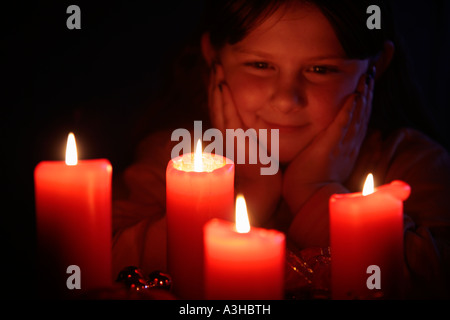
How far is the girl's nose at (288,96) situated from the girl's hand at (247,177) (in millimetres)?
192

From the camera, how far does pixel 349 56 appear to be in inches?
59.8

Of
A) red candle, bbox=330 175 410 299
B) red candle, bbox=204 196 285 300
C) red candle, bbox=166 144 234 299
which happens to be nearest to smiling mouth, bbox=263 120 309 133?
red candle, bbox=166 144 234 299

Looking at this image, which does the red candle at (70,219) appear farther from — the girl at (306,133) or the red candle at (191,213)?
the girl at (306,133)

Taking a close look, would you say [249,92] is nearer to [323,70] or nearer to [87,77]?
[323,70]

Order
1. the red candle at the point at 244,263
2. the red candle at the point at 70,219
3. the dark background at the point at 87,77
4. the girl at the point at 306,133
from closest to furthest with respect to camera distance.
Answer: the red candle at the point at 244,263 < the red candle at the point at 70,219 < the girl at the point at 306,133 < the dark background at the point at 87,77

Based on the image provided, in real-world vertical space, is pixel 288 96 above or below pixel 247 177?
above

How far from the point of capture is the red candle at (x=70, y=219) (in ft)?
3.06

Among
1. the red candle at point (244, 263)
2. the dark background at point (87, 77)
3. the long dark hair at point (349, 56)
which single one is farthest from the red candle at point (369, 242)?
the dark background at point (87, 77)

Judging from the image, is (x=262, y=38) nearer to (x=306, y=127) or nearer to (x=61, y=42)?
(x=306, y=127)

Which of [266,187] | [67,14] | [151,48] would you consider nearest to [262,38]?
[266,187]

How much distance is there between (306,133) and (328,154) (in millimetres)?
90

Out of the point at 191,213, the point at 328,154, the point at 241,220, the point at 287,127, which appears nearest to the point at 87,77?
the point at 287,127
